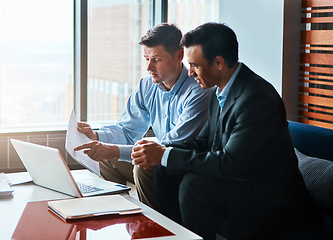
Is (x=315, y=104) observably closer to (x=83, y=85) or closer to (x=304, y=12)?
(x=304, y=12)

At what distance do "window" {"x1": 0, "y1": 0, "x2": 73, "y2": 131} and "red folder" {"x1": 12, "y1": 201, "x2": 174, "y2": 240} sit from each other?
2.44 metres

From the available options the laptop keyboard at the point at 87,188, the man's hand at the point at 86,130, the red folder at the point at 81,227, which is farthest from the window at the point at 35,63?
the red folder at the point at 81,227

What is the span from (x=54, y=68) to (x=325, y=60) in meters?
2.14

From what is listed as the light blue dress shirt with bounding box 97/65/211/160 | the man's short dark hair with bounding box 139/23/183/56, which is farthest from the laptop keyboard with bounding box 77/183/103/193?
the man's short dark hair with bounding box 139/23/183/56

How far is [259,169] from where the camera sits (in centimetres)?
203

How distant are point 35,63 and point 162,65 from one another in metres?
1.82

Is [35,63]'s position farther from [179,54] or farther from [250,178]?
[250,178]

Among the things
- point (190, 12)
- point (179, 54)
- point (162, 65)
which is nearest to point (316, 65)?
point (190, 12)

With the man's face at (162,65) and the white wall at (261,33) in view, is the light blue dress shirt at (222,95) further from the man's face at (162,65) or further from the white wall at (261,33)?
the white wall at (261,33)

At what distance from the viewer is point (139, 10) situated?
444 centimetres

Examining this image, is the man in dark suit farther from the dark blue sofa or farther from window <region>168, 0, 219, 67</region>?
window <region>168, 0, 219, 67</region>

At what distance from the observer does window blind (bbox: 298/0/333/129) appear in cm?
362

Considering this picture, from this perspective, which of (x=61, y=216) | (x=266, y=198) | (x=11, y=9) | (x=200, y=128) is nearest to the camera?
(x=61, y=216)

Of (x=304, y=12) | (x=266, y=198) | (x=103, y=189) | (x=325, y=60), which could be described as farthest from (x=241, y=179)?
(x=304, y=12)
